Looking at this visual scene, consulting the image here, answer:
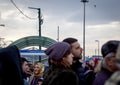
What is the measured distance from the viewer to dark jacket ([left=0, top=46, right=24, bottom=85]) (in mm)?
3738

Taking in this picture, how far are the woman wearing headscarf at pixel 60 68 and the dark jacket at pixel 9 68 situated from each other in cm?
58

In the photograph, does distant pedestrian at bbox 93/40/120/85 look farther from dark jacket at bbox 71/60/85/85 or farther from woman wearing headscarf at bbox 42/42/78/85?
dark jacket at bbox 71/60/85/85

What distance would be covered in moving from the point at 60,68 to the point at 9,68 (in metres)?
0.81

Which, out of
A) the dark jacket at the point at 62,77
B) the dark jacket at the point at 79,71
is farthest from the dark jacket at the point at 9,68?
the dark jacket at the point at 79,71

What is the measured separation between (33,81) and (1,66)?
7.03 meters

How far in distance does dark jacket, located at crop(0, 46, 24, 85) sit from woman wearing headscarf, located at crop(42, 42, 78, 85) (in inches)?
22.8

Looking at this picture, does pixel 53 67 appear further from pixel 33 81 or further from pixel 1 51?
pixel 33 81

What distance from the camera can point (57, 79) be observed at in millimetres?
4281

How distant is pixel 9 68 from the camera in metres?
3.77

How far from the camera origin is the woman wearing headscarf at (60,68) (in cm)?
425

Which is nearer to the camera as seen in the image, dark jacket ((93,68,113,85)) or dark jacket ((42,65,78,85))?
dark jacket ((93,68,113,85))

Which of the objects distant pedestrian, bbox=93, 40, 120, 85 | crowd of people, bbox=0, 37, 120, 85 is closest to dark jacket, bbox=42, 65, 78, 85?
crowd of people, bbox=0, 37, 120, 85

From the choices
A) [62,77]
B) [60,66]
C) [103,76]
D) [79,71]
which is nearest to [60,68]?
[60,66]

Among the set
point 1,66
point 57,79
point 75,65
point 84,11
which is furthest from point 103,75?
point 84,11
